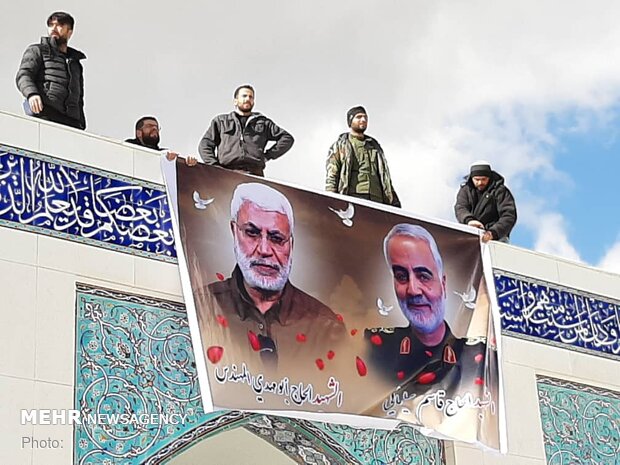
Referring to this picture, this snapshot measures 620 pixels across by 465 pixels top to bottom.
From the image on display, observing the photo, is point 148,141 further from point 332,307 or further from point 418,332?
point 418,332

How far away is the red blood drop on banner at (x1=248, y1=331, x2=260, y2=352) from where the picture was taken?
15.8 ft

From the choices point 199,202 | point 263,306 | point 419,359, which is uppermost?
point 199,202

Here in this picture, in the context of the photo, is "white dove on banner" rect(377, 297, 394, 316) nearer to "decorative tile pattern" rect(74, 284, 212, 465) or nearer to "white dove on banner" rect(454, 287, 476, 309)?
"white dove on banner" rect(454, 287, 476, 309)

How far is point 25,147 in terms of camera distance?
4.70 m

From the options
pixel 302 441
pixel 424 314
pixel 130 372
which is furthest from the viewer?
pixel 424 314

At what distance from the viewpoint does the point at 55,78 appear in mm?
5094

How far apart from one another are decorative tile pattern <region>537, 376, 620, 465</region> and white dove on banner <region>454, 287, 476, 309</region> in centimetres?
50

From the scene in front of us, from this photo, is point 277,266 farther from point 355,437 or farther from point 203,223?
point 355,437

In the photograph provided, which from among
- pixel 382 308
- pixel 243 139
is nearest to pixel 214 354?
pixel 382 308

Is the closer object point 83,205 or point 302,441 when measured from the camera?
point 83,205

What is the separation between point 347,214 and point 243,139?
525 millimetres

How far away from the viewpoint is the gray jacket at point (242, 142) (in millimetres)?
5379

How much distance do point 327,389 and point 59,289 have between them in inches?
41.0

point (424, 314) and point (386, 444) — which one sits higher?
point (424, 314)
